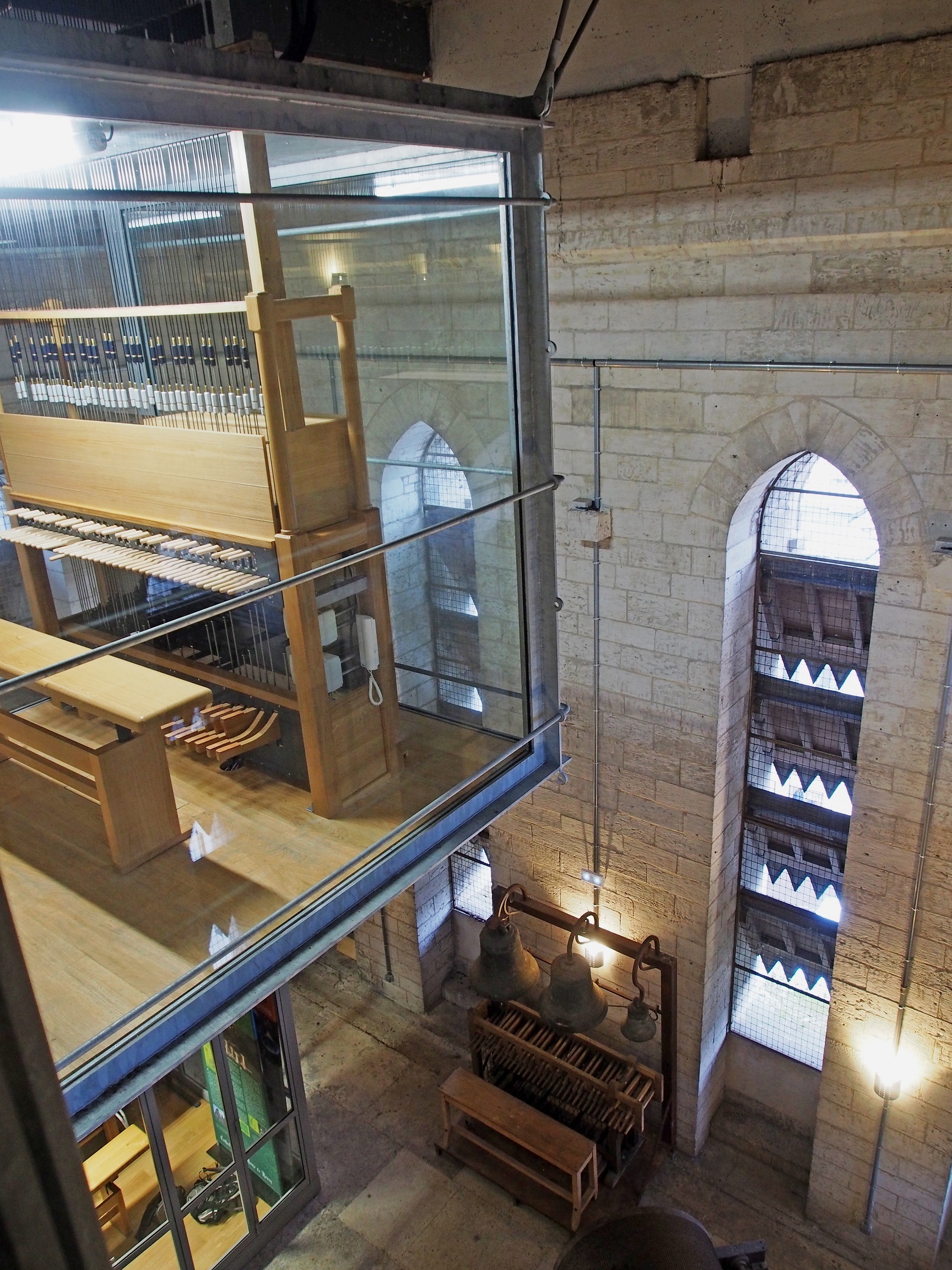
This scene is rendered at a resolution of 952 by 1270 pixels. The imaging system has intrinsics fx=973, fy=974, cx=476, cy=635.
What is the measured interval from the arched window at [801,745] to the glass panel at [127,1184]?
12.5 feet

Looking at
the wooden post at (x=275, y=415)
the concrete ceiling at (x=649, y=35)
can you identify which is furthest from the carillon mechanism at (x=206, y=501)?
the concrete ceiling at (x=649, y=35)

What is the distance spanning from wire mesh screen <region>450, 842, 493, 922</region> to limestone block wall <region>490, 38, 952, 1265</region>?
1266 mm

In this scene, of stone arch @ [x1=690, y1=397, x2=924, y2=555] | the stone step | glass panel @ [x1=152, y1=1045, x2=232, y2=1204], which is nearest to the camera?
stone arch @ [x1=690, y1=397, x2=924, y2=555]

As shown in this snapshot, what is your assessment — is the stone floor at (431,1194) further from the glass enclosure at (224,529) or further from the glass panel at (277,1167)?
the glass enclosure at (224,529)

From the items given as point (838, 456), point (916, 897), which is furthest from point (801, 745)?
point (838, 456)

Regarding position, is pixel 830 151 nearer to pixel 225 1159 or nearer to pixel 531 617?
pixel 531 617

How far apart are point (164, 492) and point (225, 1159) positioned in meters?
4.51

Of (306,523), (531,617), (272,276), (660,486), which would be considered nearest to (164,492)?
(306,523)

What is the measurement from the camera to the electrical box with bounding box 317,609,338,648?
344 cm

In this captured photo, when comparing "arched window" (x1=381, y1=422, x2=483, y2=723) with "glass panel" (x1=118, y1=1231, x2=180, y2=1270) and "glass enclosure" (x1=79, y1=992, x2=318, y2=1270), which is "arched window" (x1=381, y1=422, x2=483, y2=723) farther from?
"glass panel" (x1=118, y1=1231, x2=180, y2=1270)

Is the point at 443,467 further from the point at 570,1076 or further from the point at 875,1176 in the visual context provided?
the point at 875,1176

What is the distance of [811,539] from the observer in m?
5.46

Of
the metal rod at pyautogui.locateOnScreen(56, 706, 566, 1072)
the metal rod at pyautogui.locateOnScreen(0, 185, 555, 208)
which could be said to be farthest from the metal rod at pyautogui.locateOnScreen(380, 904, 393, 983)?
the metal rod at pyautogui.locateOnScreen(0, 185, 555, 208)

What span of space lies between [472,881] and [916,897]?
3.55 metres
